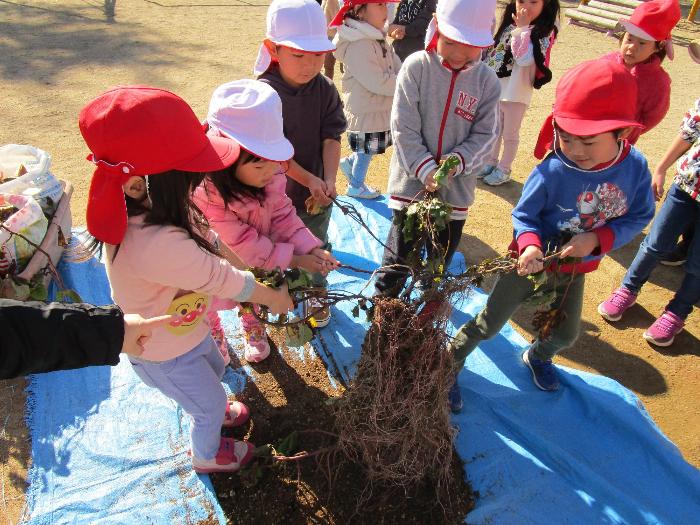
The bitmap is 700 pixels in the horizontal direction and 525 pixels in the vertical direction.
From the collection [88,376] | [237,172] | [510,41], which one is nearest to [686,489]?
[237,172]

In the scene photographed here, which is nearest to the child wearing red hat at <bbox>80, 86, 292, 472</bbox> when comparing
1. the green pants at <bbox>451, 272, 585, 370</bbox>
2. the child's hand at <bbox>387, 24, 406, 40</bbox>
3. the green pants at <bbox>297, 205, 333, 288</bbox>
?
the green pants at <bbox>297, 205, 333, 288</bbox>

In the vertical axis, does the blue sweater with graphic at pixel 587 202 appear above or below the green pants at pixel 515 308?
above

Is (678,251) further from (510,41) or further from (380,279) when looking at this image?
(380,279)

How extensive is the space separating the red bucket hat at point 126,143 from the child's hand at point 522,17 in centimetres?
341

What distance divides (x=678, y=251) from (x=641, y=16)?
184 cm

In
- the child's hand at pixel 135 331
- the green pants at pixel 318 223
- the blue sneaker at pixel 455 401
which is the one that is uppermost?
the child's hand at pixel 135 331

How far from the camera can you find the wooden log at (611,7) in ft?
29.4

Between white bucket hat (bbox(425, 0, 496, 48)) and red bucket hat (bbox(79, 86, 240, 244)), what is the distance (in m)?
1.31

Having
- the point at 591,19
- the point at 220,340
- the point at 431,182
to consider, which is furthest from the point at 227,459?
the point at 591,19

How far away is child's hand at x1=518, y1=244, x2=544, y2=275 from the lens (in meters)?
2.03

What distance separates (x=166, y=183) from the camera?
1.57 meters

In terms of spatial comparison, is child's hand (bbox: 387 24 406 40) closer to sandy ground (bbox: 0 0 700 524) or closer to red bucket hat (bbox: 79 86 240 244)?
sandy ground (bbox: 0 0 700 524)

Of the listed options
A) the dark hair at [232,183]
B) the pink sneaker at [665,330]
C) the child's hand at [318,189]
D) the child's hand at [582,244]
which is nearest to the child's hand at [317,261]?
the dark hair at [232,183]

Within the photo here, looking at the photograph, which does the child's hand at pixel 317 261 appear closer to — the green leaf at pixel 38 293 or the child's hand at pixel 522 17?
the green leaf at pixel 38 293
